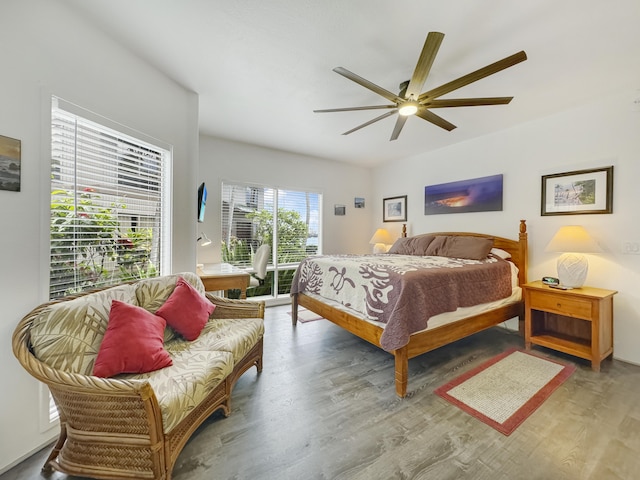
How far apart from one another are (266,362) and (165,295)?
3.70ft

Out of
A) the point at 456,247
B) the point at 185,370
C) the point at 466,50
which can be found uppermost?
the point at 466,50

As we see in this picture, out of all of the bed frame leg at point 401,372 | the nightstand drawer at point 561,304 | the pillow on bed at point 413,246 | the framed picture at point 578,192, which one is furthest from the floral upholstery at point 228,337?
the framed picture at point 578,192

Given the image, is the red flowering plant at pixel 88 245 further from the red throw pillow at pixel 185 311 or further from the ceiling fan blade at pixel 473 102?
the ceiling fan blade at pixel 473 102

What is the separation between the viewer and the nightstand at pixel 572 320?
7.62 feet

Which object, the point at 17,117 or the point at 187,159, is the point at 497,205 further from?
the point at 17,117

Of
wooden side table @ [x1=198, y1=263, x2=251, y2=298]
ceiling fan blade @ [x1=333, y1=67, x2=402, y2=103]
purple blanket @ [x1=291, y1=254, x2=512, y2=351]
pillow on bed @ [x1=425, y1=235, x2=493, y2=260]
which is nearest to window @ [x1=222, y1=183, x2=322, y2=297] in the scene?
wooden side table @ [x1=198, y1=263, x2=251, y2=298]

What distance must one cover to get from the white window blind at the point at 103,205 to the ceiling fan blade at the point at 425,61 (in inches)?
88.1

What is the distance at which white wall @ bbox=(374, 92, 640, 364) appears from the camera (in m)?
2.50

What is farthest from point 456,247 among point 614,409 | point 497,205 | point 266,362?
point 266,362

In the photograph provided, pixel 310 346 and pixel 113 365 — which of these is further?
pixel 310 346

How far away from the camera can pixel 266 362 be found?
8.11 ft

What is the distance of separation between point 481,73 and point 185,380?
8.42 ft

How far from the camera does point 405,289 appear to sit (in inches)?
78.8

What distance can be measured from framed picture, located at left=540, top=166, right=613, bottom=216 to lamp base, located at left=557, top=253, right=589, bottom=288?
59 cm
